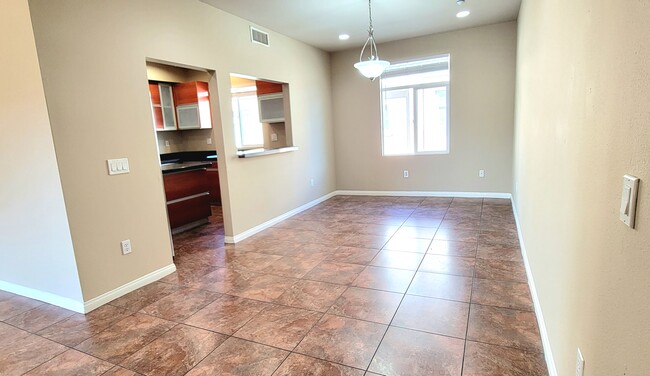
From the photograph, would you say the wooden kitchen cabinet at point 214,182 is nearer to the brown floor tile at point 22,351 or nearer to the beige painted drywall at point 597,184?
the brown floor tile at point 22,351

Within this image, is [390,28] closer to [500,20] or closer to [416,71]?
[416,71]

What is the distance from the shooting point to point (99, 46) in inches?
106

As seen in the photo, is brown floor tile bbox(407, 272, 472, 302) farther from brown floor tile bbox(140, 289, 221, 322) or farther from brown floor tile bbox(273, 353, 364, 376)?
brown floor tile bbox(140, 289, 221, 322)

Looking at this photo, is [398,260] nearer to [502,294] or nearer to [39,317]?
[502,294]

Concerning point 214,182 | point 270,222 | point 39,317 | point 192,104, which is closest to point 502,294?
point 270,222

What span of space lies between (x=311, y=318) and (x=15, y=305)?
2.53 meters

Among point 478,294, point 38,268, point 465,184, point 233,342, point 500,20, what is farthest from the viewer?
point 465,184

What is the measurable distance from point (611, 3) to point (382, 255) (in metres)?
2.85

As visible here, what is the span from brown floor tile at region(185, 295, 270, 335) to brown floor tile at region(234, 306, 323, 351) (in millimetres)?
68

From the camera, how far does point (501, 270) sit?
9.82 feet

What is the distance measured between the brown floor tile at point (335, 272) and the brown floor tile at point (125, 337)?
124 centimetres

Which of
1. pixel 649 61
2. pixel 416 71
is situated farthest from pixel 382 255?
pixel 416 71

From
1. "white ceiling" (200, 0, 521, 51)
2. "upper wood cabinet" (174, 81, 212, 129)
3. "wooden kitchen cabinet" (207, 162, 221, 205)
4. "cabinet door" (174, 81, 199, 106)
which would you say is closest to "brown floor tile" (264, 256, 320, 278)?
"white ceiling" (200, 0, 521, 51)

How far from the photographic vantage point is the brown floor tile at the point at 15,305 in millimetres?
2730
